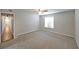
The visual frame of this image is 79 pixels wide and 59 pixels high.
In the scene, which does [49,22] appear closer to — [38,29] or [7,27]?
[38,29]

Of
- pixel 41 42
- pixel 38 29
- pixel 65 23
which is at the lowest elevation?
pixel 41 42

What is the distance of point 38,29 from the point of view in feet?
7.47

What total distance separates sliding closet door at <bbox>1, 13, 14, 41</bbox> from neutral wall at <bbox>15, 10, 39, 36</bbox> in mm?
130

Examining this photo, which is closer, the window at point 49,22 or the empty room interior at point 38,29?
the empty room interior at point 38,29

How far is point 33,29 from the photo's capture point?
7.41 ft

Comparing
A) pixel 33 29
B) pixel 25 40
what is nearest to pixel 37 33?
pixel 33 29

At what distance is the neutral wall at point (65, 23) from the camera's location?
2090 millimetres

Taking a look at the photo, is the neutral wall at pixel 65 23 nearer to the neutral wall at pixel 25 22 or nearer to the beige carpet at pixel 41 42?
the beige carpet at pixel 41 42

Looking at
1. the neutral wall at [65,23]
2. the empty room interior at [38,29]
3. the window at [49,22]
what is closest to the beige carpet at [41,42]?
the empty room interior at [38,29]

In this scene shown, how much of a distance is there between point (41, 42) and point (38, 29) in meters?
0.34

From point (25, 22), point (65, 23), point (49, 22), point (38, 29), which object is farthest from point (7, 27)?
point (65, 23)

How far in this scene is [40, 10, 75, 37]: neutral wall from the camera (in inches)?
82.3
